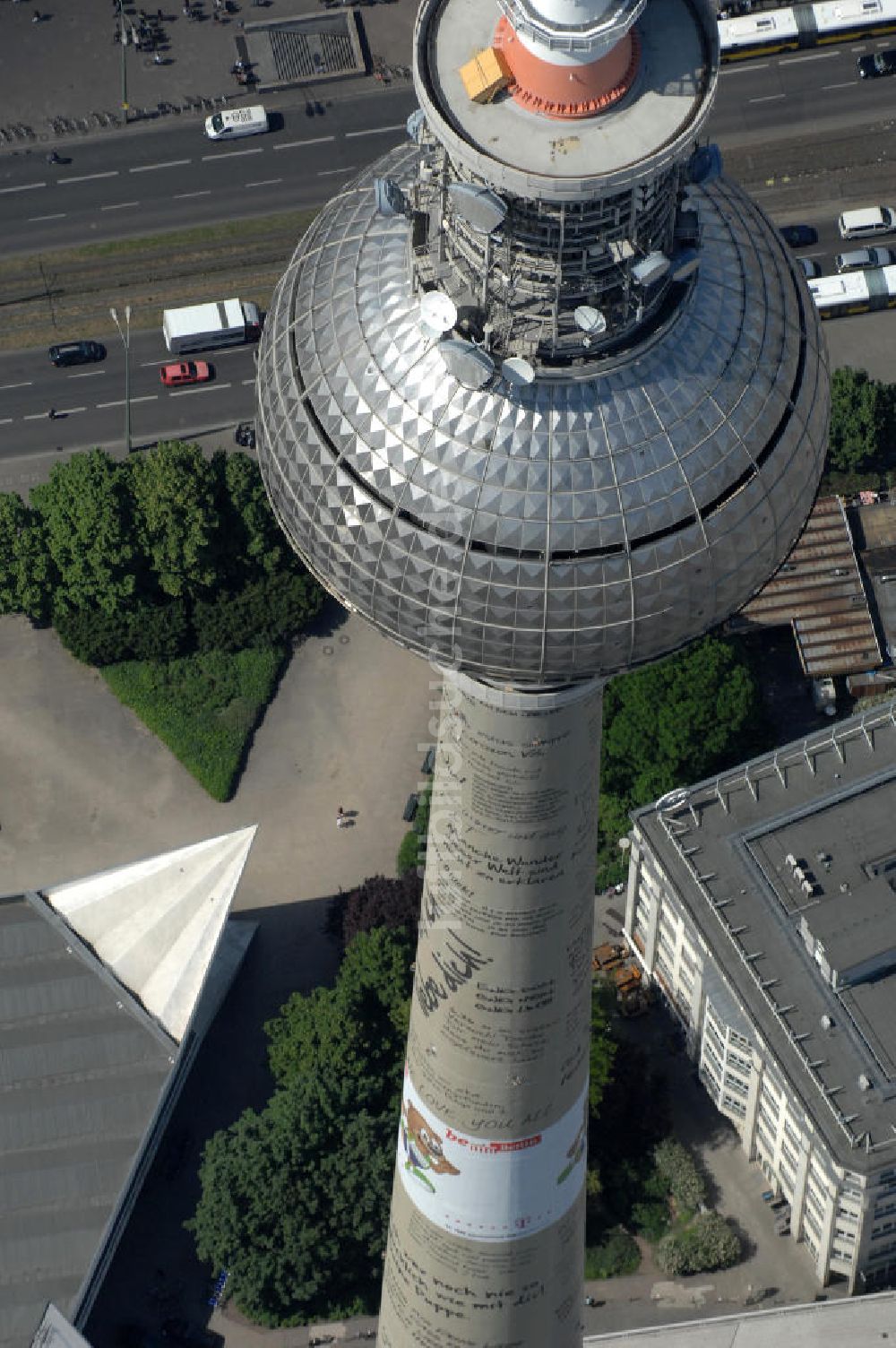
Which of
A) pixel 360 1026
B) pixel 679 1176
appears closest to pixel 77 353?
pixel 360 1026

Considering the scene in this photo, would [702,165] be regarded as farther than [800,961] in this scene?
No

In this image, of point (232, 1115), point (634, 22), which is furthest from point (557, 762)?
point (232, 1115)

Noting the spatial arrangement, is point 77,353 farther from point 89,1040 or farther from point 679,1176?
point 679,1176

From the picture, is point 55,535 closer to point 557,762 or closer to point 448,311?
point 557,762

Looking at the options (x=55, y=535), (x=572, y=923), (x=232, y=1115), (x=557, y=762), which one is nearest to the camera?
(x=557, y=762)

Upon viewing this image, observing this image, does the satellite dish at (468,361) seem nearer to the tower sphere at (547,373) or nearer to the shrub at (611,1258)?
the tower sphere at (547,373)

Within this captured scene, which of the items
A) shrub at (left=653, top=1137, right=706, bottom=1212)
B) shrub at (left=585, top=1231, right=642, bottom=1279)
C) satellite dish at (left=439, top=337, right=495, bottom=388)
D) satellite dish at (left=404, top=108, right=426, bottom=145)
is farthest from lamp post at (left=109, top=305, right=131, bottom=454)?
satellite dish at (left=439, top=337, right=495, bottom=388)

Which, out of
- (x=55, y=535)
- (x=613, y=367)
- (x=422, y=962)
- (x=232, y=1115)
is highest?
(x=613, y=367)
